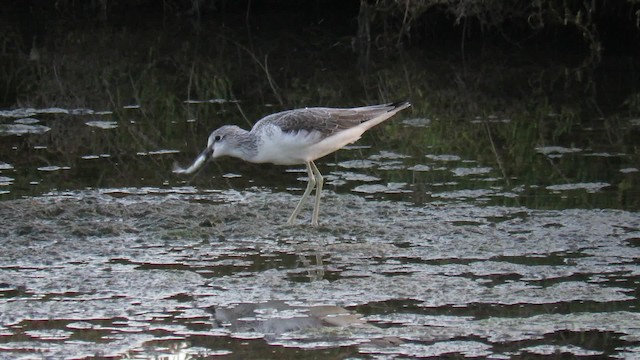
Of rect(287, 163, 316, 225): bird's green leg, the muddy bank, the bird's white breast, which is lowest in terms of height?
the muddy bank

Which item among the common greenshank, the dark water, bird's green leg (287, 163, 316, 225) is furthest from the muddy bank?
the common greenshank

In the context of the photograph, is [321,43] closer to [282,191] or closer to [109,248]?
[282,191]

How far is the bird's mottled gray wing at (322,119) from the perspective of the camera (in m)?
8.92

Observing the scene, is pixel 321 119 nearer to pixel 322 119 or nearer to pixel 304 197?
pixel 322 119

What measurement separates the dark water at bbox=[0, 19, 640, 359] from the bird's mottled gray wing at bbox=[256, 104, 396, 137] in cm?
71

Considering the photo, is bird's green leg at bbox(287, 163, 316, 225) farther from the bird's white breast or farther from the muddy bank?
the bird's white breast

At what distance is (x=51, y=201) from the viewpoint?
936 centimetres

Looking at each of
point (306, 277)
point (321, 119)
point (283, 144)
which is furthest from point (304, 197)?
point (306, 277)

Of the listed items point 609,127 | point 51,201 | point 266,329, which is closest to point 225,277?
point 266,329

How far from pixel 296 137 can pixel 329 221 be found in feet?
2.37

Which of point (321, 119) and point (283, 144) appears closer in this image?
point (283, 144)

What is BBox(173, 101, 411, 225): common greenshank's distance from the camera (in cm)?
891

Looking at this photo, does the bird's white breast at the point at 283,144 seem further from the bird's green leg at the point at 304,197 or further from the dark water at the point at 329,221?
the dark water at the point at 329,221

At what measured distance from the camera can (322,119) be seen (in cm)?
906
